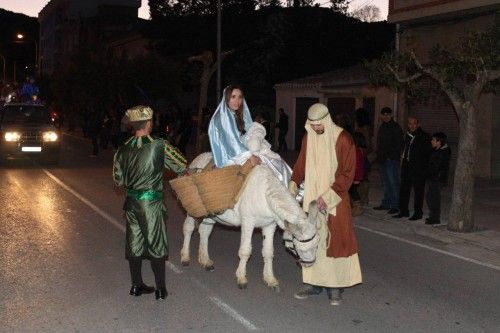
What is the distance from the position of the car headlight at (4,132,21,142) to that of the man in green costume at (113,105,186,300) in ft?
53.3

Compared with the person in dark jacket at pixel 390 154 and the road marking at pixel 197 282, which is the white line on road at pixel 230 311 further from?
the person in dark jacket at pixel 390 154

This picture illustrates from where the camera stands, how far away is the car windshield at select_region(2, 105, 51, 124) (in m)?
23.8

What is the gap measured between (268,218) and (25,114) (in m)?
18.2

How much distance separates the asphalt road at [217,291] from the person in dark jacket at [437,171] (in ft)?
4.71

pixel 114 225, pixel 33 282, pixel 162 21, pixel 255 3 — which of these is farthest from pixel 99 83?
pixel 33 282

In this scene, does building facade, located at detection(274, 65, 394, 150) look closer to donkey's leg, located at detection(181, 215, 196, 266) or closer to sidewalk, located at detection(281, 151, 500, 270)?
sidewalk, located at detection(281, 151, 500, 270)

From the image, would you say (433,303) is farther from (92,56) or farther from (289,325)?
(92,56)

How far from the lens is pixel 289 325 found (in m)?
6.61

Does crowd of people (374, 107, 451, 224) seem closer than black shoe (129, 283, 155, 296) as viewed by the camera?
No

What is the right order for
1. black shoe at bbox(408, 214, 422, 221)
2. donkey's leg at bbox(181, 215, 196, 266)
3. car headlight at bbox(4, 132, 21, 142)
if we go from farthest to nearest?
car headlight at bbox(4, 132, 21, 142) < black shoe at bbox(408, 214, 422, 221) < donkey's leg at bbox(181, 215, 196, 266)

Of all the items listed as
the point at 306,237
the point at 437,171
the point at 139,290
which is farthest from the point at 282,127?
the point at 306,237

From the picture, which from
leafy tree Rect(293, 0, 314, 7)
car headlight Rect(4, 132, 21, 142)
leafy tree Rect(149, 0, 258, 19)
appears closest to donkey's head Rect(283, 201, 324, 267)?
car headlight Rect(4, 132, 21, 142)

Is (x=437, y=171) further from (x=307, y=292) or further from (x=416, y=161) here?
(x=307, y=292)

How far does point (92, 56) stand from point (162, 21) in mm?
6380
